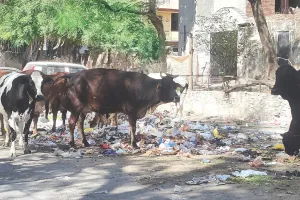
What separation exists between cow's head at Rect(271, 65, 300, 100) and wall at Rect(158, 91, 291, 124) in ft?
24.6

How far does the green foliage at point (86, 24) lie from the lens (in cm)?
2142

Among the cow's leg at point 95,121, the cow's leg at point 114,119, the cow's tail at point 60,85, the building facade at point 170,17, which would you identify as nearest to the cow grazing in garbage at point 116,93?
the cow's tail at point 60,85

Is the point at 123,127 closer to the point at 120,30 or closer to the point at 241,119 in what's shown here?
the point at 241,119

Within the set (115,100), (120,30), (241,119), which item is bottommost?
(241,119)

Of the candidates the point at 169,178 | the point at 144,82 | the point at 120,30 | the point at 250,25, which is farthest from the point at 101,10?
the point at 169,178

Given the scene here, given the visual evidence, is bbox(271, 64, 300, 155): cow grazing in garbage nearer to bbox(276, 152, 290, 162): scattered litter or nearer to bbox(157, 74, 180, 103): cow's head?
bbox(276, 152, 290, 162): scattered litter

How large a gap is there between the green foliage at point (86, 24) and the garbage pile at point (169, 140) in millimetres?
7709

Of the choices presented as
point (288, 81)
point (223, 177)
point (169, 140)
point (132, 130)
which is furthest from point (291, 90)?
point (132, 130)

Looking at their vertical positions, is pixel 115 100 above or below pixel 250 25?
below

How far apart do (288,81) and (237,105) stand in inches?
397

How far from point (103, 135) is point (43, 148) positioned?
1.79 m

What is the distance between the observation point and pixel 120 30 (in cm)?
2356

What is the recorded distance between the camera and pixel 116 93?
1094 cm

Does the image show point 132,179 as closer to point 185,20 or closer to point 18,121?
point 18,121
